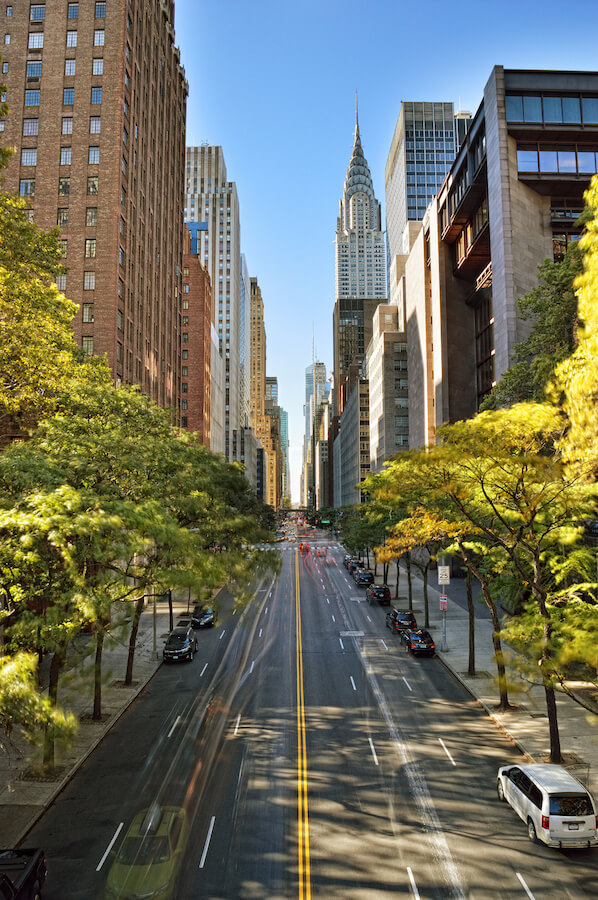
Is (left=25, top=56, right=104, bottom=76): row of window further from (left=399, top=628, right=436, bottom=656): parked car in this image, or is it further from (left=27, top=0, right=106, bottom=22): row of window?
(left=399, top=628, right=436, bottom=656): parked car

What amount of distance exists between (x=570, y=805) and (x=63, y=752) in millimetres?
15358

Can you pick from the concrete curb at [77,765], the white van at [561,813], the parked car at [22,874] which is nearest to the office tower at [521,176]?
the concrete curb at [77,765]

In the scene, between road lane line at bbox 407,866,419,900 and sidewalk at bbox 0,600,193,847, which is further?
sidewalk at bbox 0,600,193,847

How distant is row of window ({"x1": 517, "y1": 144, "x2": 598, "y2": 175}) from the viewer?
146 feet

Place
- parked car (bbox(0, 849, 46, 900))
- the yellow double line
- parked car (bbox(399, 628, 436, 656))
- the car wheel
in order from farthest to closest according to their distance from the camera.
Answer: parked car (bbox(399, 628, 436, 656)) → the car wheel → the yellow double line → parked car (bbox(0, 849, 46, 900))

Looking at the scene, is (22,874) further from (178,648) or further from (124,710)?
(178,648)

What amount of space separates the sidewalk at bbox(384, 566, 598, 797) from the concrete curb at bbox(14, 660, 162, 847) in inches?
506

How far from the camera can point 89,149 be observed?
51562mm

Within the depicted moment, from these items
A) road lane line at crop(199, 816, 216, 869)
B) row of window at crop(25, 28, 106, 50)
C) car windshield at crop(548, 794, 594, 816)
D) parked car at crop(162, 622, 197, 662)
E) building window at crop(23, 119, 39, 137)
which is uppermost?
row of window at crop(25, 28, 106, 50)

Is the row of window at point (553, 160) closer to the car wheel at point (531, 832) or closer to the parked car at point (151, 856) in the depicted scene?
the car wheel at point (531, 832)

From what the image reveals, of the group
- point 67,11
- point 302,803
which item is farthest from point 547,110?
point 302,803

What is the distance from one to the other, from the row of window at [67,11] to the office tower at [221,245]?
113 meters

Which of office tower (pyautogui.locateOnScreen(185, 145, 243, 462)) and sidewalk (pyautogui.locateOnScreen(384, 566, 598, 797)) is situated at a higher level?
office tower (pyautogui.locateOnScreen(185, 145, 243, 462))

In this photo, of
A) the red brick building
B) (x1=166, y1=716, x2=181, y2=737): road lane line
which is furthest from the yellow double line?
the red brick building
